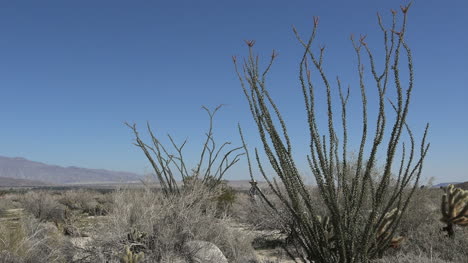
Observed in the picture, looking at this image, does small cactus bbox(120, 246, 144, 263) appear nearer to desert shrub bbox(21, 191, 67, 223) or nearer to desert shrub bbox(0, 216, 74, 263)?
desert shrub bbox(0, 216, 74, 263)

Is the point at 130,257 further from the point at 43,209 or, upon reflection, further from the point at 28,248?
the point at 43,209

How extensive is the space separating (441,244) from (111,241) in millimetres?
5519

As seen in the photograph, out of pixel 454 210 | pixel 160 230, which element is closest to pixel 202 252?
pixel 160 230

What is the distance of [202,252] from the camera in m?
6.73

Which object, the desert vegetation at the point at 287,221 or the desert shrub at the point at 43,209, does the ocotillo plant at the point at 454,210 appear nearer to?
the desert vegetation at the point at 287,221

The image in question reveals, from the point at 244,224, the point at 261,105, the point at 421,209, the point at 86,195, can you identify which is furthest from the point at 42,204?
the point at 261,105

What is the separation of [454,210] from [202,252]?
4866mm

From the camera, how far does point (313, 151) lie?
4.11 m

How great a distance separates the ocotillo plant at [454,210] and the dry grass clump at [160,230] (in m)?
3.77

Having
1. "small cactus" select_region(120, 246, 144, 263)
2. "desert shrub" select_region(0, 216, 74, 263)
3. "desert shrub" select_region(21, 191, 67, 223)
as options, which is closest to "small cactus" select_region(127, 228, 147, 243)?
"small cactus" select_region(120, 246, 144, 263)

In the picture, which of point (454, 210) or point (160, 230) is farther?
point (454, 210)

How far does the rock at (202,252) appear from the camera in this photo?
6.63m

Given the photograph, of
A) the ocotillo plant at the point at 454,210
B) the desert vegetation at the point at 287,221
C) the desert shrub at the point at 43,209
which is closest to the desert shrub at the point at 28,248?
the desert vegetation at the point at 287,221

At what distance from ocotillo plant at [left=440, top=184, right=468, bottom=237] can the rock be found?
433 centimetres
